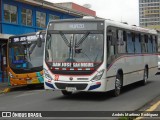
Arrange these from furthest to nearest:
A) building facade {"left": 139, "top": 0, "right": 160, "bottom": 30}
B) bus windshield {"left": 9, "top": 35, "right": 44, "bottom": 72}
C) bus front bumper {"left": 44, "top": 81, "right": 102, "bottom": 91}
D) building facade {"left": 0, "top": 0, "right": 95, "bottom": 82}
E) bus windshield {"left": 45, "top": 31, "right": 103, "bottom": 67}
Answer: building facade {"left": 139, "top": 0, "right": 160, "bottom": 30}, building facade {"left": 0, "top": 0, "right": 95, "bottom": 82}, bus windshield {"left": 9, "top": 35, "right": 44, "bottom": 72}, bus windshield {"left": 45, "top": 31, "right": 103, "bottom": 67}, bus front bumper {"left": 44, "top": 81, "right": 102, "bottom": 91}

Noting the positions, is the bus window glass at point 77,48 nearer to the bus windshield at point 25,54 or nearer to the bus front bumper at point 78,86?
the bus front bumper at point 78,86

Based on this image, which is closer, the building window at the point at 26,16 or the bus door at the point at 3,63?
the bus door at the point at 3,63

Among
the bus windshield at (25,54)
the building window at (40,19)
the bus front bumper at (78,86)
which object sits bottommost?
the bus front bumper at (78,86)

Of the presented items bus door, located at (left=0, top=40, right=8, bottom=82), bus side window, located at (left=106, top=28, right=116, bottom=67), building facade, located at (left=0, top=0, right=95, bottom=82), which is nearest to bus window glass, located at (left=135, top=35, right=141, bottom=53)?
bus side window, located at (left=106, top=28, right=116, bottom=67)

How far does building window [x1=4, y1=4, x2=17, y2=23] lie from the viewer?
26.6 metres

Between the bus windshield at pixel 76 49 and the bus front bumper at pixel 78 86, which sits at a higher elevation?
the bus windshield at pixel 76 49

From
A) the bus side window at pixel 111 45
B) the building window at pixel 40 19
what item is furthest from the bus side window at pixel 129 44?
the building window at pixel 40 19

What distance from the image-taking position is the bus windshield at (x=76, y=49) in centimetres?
1334

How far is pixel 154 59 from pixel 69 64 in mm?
9869

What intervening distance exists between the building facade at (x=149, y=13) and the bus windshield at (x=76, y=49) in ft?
206

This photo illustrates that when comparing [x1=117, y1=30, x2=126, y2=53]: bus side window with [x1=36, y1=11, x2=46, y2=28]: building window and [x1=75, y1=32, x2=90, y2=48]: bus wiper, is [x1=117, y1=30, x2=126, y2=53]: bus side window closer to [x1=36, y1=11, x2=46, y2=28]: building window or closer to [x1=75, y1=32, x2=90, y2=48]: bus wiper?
[x1=75, y1=32, x2=90, y2=48]: bus wiper

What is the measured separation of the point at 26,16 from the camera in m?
29.2

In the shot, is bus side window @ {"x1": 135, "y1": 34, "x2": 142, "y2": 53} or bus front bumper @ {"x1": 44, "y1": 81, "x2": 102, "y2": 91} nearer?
bus front bumper @ {"x1": 44, "y1": 81, "x2": 102, "y2": 91}

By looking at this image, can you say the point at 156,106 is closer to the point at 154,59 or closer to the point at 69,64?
the point at 69,64
